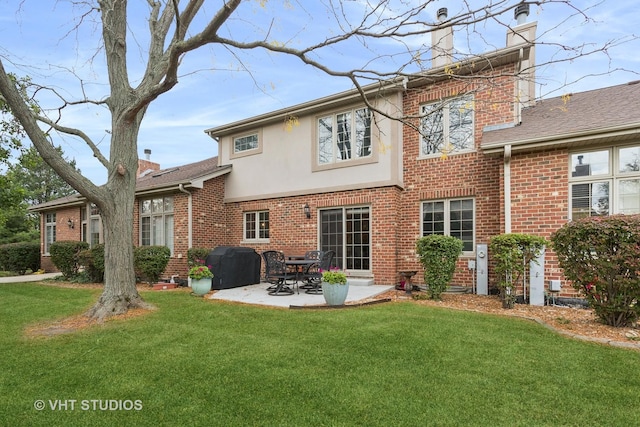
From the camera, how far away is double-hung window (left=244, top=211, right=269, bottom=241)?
1149 cm

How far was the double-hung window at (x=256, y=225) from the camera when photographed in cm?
1149

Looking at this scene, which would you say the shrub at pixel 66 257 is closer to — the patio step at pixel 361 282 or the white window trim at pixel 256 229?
the white window trim at pixel 256 229

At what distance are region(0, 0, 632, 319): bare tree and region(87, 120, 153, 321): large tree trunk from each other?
0.02 m

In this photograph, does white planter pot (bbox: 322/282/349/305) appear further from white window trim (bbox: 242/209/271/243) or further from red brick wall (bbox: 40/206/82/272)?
red brick wall (bbox: 40/206/82/272)

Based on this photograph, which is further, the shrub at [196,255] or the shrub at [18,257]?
the shrub at [18,257]

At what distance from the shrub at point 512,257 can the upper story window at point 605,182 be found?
1475mm

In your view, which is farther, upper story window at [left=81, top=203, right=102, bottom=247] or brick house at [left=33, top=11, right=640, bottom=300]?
upper story window at [left=81, top=203, right=102, bottom=247]

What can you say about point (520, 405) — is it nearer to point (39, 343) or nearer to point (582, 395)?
point (582, 395)

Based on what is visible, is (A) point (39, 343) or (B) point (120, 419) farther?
(A) point (39, 343)

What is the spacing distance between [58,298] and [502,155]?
36.4ft

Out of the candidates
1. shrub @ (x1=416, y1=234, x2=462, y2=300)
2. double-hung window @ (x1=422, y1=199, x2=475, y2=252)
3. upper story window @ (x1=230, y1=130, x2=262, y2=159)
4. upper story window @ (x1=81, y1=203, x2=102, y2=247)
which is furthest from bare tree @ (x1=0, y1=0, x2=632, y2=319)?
upper story window @ (x1=81, y1=203, x2=102, y2=247)

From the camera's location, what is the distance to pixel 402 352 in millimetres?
3857

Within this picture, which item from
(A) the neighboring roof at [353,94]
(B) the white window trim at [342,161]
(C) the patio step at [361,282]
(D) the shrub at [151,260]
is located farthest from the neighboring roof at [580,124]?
(D) the shrub at [151,260]

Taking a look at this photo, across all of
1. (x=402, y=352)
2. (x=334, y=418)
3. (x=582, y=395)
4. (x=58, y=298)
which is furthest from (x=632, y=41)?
(x=58, y=298)
